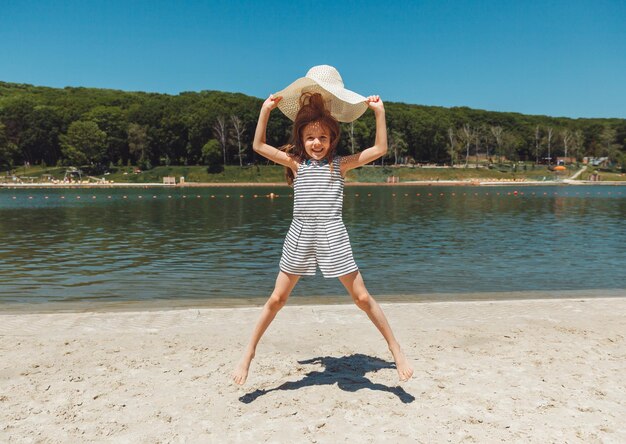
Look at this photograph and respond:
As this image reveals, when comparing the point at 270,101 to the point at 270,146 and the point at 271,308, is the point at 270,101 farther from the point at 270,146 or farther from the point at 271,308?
the point at 271,308

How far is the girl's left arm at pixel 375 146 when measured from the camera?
5211 mm

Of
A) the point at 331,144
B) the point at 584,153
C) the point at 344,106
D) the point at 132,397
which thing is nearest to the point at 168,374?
the point at 132,397

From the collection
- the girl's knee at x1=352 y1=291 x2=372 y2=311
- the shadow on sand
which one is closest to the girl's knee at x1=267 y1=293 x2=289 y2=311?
the girl's knee at x1=352 y1=291 x2=372 y2=311

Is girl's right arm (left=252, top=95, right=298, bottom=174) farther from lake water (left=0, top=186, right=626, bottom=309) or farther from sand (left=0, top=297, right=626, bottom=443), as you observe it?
lake water (left=0, top=186, right=626, bottom=309)

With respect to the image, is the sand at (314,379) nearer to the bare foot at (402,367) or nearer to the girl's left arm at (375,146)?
the bare foot at (402,367)

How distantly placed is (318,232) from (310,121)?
1.05 metres

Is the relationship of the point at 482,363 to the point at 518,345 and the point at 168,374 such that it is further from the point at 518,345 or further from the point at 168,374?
the point at 168,374

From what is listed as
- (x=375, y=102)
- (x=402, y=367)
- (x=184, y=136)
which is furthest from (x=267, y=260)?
(x=184, y=136)

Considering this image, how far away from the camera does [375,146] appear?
5.27 m

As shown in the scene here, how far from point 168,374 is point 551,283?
11093 mm

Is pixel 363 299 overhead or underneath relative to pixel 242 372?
overhead

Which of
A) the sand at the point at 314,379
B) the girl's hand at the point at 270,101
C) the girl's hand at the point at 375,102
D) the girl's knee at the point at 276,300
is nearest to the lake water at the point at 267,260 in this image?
the sand at the point at 314,379

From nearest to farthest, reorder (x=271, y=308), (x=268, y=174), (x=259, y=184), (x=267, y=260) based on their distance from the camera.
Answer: (x=271, y=308) → (x=267, y=260) → (x=259, y=184) → (x=268, y=174)

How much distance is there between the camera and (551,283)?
14.0 meters
